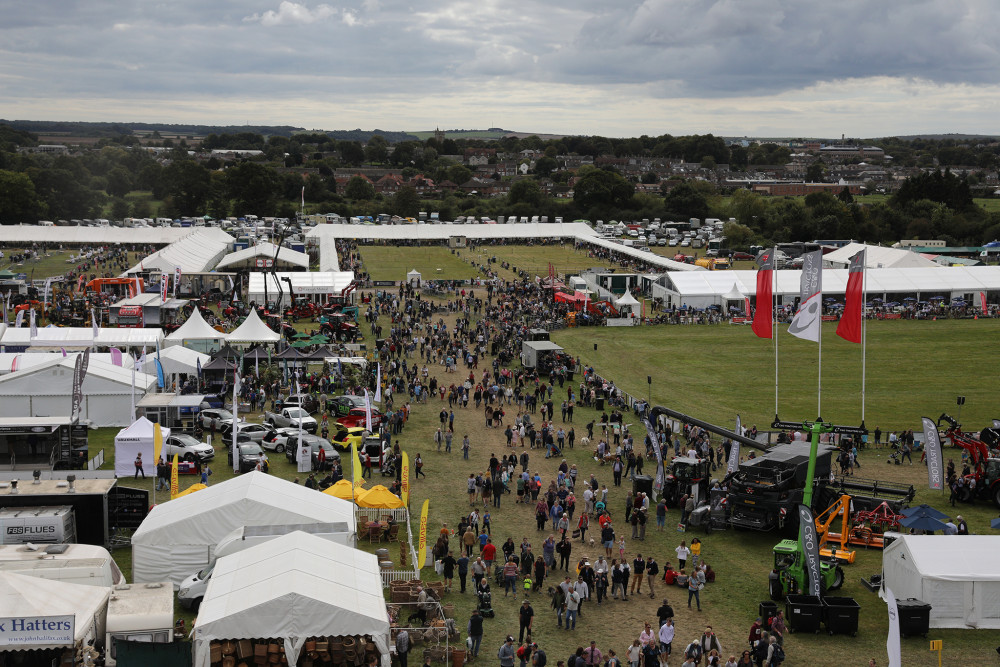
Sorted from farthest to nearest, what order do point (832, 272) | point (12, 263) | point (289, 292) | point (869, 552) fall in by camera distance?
point (12, 263), point (832, 272), point (289, 292), point (869, 552)

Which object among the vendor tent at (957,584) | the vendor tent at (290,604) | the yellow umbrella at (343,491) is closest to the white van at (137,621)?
the vendor tent at (290,604)

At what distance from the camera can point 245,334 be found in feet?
116

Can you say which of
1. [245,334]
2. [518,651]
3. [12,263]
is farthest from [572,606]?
[12,263]

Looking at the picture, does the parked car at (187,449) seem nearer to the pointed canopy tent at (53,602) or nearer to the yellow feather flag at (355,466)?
the yellow feather flag at (355,466)

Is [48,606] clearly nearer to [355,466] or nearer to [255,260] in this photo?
[355,466]

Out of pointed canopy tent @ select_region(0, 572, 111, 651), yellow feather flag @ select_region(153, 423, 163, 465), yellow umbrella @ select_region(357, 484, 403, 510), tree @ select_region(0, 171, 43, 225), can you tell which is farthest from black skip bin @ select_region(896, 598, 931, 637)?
tree @ select_region(0, 171, 43, 225)

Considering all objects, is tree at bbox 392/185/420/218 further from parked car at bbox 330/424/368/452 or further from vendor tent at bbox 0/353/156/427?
parked car at bbox 330/424/368/452

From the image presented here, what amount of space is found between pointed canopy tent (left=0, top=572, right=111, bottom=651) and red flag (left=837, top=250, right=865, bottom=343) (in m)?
18.1

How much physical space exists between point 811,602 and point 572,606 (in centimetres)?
367

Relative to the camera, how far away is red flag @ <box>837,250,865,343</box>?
964 inches

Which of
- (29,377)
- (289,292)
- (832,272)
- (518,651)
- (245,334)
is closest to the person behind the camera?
(518,651)

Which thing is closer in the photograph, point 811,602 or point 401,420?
point 811,602

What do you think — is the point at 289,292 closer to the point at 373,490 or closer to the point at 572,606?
the point at 373,490

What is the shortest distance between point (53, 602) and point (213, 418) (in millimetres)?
14497
